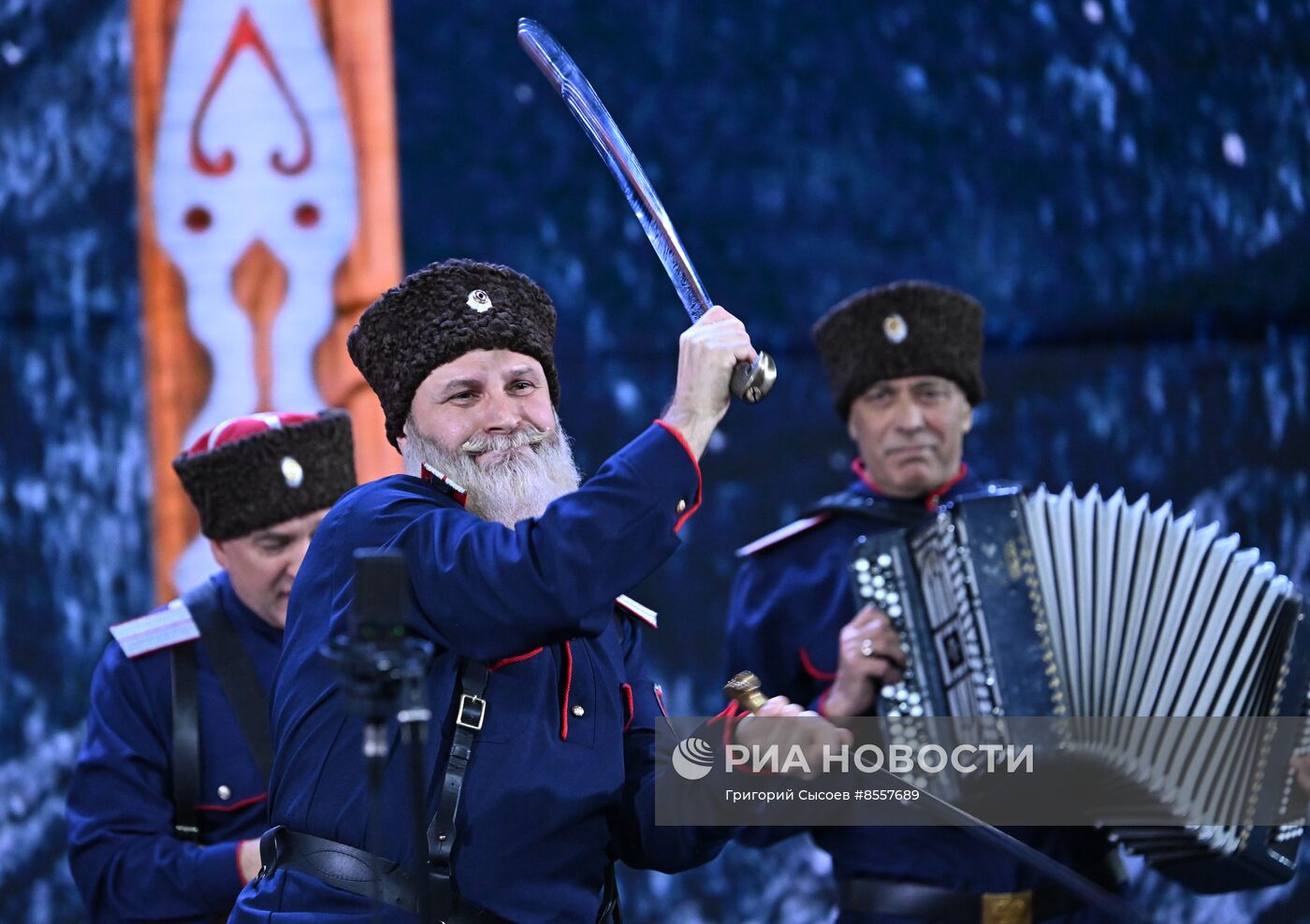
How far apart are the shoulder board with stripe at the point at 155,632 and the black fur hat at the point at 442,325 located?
103 centimetres

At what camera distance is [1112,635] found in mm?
3346

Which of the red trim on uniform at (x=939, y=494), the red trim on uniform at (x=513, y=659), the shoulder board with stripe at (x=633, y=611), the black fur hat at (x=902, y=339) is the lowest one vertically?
the red trim on uniform at (x=513, y=659)

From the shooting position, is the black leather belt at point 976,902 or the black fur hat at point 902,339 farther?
the black fur hat at point 902,339

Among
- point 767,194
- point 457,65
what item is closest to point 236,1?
point 457,65

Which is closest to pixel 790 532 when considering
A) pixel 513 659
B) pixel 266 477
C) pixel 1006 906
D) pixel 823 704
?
pixel 823 704

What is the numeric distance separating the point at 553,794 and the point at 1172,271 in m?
3.63

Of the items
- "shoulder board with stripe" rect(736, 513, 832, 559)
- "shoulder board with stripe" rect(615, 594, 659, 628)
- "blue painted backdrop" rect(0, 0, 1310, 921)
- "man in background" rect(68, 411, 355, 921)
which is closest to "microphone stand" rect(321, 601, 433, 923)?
"shoulder board with stripe" rect(615, 594, 659, 628)

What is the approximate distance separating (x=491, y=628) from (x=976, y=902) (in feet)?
5.83

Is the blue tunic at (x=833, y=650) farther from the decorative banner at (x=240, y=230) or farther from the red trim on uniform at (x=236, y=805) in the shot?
the decorative banner at (x=240, y=230)

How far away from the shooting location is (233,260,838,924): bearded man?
221cm

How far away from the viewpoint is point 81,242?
476 centimetres

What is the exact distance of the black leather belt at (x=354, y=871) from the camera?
222 cm

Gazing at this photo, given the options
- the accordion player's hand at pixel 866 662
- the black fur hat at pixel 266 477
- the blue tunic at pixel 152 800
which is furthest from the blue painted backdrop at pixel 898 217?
the blue tunic at pixel 152 800

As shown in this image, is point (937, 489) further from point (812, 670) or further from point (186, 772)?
point (186, 772)
